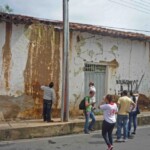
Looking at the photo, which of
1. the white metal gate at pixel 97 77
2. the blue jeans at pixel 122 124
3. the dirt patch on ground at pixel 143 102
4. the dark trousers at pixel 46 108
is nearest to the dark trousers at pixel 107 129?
the blue jeans at pixel 122 124

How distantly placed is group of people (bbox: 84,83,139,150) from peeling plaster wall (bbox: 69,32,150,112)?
267cm

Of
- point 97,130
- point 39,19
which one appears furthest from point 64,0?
point 97,130

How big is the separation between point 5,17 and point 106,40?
16.4ft

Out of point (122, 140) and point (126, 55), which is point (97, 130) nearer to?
point (122, 140)

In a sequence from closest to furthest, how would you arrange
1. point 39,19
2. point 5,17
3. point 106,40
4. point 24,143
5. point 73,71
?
point 24,143
point 5,17
point 39,19
point 73,71
point 106,40

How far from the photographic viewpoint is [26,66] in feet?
44.6

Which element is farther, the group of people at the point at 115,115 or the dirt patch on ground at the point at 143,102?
the dirt patch on ground at the point at 143,102

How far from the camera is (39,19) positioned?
45.1 feet

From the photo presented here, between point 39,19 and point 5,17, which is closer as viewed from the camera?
point 5,17

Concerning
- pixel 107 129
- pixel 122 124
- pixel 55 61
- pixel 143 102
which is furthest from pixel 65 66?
pixel 143 102

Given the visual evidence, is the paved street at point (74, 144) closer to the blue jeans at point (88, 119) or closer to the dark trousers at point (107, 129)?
the blue jeans at point (88, 119)

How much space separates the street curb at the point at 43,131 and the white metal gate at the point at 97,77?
8.57 ft

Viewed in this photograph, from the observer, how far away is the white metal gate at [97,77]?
15.5 meters

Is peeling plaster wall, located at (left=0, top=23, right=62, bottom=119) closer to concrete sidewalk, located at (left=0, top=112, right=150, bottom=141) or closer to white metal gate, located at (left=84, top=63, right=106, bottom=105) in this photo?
concrete sidewalk, located at (left=0, top=112, right=150, bottom=141)
